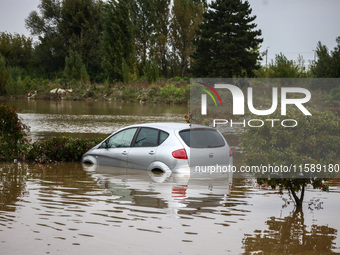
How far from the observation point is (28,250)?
254 inches

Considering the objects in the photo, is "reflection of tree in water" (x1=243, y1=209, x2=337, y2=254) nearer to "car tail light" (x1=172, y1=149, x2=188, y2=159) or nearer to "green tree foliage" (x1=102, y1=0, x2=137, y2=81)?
"car tail light" (x1=172, y1=149, x2=188, y2=159)

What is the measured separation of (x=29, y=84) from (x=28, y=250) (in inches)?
2632

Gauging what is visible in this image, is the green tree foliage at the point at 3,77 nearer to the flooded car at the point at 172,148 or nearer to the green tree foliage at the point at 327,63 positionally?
the green tree foliage at the point at 327,63

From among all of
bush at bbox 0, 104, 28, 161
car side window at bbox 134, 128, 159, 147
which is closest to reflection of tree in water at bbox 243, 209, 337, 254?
car side window at bbox 134, 128, 159, 147

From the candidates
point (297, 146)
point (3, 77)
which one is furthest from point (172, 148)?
point (3, 77)

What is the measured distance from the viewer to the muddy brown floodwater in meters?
6.76

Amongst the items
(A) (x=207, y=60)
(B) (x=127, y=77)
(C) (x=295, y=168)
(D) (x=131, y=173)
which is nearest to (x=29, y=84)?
(B) (x=127, y=77)

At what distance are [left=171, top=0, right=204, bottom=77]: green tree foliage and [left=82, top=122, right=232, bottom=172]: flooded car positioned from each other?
70.9 m

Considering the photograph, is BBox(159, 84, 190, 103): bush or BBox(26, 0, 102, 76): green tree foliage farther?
→ BBox(26, 0, 102, 76): green tree foliage

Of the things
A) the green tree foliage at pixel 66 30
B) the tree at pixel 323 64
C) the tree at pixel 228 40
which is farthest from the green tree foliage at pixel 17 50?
the tree at pixel 323 64

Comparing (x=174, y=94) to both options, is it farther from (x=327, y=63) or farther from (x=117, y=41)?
(x=327, y=63)

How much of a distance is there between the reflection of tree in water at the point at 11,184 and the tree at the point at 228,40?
45185 mm

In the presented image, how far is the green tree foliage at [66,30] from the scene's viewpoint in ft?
267

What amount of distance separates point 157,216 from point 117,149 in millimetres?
5210
